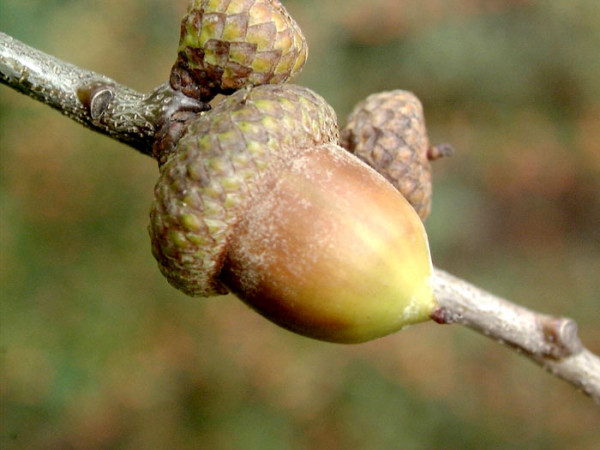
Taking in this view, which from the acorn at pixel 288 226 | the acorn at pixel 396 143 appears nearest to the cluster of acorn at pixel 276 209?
the acorn at pixel 288 226

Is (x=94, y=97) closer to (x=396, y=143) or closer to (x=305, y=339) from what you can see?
(x=396, y=143)

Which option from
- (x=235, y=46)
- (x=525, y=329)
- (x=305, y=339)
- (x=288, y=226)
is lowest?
(x=305, y=339)

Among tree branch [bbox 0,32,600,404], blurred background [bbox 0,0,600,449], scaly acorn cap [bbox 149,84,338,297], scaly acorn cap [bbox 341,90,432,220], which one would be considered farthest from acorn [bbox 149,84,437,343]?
blurred background [bbox 0,0,600,449]

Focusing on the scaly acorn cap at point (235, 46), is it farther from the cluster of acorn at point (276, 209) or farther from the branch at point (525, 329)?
the branch at point (525, 329)

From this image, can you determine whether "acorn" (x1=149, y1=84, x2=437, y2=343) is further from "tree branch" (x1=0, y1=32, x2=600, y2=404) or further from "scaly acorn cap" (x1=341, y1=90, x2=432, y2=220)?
"scaly acorn cap" (x1=341, y1=90, x2=432, y2=220)

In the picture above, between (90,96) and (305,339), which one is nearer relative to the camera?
(90,96)

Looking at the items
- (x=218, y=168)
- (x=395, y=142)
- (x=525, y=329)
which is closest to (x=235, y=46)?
(x=218, y=168)
